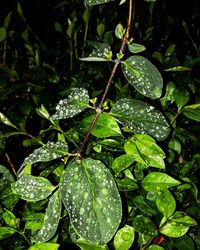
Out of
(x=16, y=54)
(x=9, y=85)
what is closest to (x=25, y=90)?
(x=9, y=85)

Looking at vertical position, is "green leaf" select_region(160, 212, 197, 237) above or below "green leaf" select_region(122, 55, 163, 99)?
below

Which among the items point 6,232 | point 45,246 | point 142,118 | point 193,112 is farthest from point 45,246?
point 193,112

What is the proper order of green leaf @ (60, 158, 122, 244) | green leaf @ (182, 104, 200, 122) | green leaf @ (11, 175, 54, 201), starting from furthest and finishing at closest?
green leaf @ (182, 104, 200, 122) < green leaf @ (11, 175, 54, 201) < green leaf @ (60, 158, 122, 244)

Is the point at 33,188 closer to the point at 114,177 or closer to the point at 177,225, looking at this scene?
the point at 114,177

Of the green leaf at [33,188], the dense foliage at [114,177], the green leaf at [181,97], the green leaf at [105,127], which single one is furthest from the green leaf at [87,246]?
the green leaf at [181,97]

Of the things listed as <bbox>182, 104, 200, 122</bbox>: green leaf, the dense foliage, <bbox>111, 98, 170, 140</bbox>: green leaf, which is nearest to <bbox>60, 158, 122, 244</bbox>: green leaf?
the dense foliage

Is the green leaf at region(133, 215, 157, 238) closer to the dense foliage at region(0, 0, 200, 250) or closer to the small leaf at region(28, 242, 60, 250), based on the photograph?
the dense foliage at region(0, 0, 200, 250)

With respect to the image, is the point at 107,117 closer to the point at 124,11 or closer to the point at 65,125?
the point at 65,125
